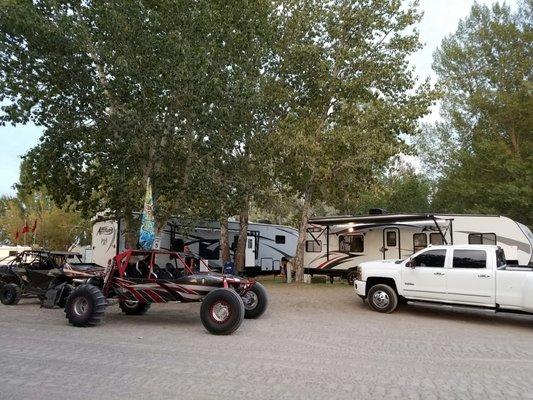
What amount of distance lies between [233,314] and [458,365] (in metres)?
4.14

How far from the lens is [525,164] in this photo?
25938 mm

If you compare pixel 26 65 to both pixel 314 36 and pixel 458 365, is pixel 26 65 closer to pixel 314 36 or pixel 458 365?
pixel 314 36

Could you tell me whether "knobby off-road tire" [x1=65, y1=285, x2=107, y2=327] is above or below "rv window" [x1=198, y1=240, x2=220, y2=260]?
below

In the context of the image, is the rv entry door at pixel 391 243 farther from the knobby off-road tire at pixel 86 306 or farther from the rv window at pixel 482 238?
the knobby off-road tire at pixel 86 306

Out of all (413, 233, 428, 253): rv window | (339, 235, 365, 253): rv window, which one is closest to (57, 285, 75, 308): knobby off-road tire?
(339, 235, 365, 253): rv window

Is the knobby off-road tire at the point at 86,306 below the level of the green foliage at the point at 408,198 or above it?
below

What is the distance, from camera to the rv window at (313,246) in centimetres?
2262

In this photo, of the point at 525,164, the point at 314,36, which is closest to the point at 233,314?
the point at 314,36

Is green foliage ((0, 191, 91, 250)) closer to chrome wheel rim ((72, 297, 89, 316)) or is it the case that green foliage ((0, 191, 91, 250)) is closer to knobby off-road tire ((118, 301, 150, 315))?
knobby off-road tire ((118, 301, 150, 315))

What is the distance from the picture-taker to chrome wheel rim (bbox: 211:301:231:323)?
9.70 meters

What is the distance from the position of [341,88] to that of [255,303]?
13.3 m

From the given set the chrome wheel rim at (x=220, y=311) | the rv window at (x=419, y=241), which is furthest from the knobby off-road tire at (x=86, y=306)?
the rv window at (x=419, y=241)

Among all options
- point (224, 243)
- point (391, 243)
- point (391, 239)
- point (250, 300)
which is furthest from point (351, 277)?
point (250, 300)

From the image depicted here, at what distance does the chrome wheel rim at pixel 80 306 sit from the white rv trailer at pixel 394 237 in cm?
1225
